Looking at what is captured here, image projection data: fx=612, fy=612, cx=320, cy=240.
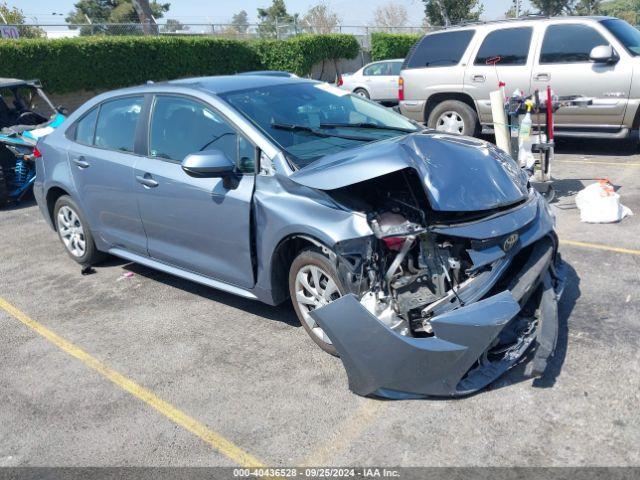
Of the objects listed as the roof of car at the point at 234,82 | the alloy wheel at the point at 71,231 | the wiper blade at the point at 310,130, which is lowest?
the alloy wheel at the point at 71,231

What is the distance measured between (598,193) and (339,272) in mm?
3876

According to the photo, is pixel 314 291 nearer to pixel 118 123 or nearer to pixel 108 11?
pixel 118 123

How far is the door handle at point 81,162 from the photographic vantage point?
18.0 ft

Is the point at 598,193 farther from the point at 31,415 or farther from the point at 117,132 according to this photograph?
the point at 31,415

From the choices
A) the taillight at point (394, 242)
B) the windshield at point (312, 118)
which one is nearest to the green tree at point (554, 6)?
the windshield at point (312, 118)

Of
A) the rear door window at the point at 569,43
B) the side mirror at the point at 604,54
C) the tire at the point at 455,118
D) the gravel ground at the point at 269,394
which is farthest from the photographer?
the tire at the point at 455,118

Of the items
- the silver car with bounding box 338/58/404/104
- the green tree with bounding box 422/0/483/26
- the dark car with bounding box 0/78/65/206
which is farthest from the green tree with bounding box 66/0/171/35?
the dark car with bounding box 0/78/65/206

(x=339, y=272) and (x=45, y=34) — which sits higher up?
(x=45, y=34)

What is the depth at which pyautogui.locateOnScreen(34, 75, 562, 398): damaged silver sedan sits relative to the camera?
3332 mm

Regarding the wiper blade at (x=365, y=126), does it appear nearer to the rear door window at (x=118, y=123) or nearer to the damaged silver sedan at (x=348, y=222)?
the damaged silver sedan at (x=348, y=222)

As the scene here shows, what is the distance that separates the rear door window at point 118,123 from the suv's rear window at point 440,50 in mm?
6326

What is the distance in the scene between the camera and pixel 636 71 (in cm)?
845

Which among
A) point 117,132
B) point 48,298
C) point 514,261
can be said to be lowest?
point 48,298

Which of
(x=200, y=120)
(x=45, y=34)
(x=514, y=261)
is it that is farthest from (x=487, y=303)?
(x=45, y=34)
